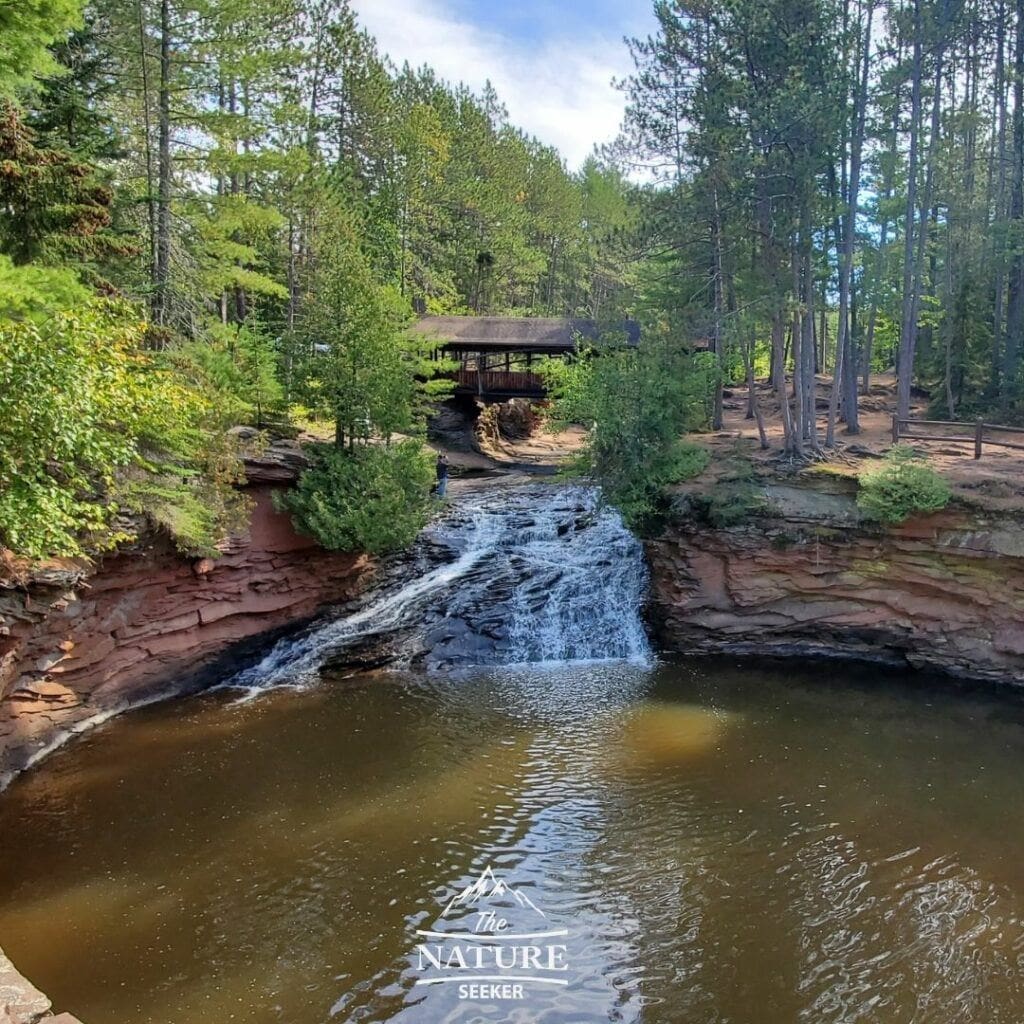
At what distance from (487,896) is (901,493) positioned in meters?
11.1

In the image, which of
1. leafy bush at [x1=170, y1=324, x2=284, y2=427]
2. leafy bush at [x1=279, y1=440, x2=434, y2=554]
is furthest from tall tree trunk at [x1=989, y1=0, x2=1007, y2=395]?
leafy bush at [x1=170, y1=324, x2=284, y2=427]

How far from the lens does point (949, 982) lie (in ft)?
23.1

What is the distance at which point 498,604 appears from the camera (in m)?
16.8

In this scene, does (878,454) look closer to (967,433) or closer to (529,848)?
(967,433)

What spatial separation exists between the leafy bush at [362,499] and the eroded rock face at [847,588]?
563 cm

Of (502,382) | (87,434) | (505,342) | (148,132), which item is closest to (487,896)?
(87,434)

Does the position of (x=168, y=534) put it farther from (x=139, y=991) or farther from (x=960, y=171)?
(x=960, y=171)

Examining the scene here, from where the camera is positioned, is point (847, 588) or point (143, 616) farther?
point (847, 588)

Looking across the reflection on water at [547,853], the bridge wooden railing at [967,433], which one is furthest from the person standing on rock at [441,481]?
the bridge wooden railing at [967,433]

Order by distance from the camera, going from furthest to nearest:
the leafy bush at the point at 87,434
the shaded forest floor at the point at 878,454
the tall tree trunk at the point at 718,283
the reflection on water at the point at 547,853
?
the tall tree trunk at the point at 718,283, the shaded forest floor at the point at 878,454, the leafy bush at the point at 87,434, the reflection on water at the point at 547,853

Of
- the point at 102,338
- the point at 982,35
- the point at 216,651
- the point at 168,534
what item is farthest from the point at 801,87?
the point at 216,651

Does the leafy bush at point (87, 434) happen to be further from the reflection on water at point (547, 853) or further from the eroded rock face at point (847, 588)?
the eroded rock face at point (847, 588)

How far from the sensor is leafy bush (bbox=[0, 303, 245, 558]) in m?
8.27

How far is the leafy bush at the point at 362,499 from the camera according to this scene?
1538cm
